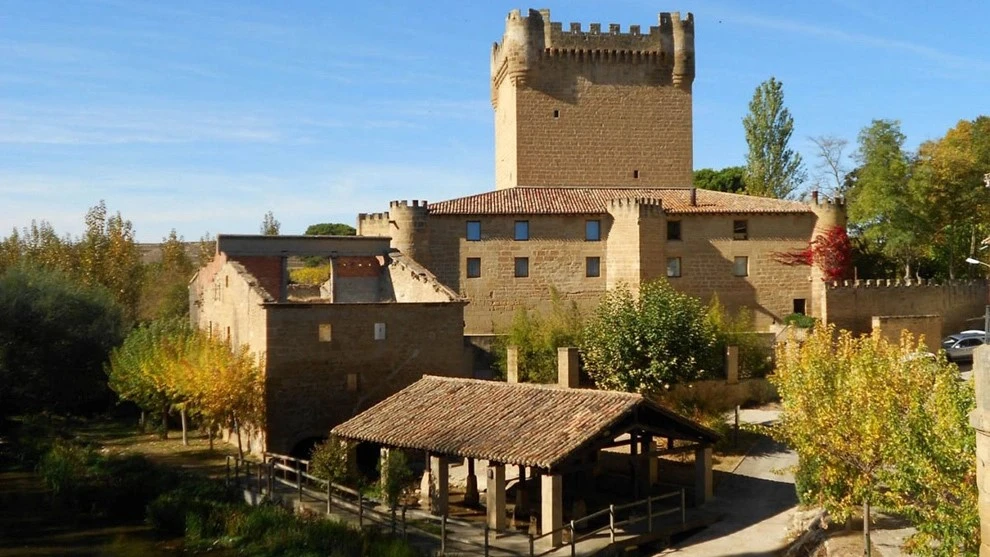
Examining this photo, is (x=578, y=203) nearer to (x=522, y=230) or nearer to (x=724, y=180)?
(x=522, y=230)

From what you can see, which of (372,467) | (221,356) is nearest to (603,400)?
(372,467)

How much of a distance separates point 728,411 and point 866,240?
15884 millimetres

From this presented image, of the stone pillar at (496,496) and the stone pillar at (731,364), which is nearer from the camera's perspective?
the stone pillar at (496,496)

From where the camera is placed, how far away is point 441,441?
64.6 ft

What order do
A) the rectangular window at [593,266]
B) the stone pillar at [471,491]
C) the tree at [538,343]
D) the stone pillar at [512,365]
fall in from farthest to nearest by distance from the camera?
the rectangular window at [593,266], the tree at [538,343], the stone pillar at [512,365], the stone pillar at [471,491]

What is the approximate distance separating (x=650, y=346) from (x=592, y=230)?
30.0 ft

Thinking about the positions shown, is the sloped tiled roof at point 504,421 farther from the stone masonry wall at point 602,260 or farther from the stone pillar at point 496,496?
the stone masonry wall at point 602,260

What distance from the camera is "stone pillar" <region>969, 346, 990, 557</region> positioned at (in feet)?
29.1

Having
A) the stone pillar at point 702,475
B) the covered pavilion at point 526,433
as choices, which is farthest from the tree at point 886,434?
the covered pavilion at point 526,433

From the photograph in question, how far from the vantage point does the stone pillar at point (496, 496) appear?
18.6m

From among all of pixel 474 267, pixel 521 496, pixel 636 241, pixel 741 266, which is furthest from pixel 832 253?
pixel 521 496

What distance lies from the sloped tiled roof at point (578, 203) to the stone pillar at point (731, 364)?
23.7 ft

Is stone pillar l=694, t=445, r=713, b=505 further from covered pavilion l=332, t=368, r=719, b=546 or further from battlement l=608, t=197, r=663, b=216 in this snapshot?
battlement l=608, t=197, r=663, b=216

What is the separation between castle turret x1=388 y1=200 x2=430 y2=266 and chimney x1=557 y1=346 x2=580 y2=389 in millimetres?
8065
